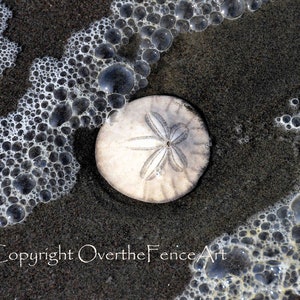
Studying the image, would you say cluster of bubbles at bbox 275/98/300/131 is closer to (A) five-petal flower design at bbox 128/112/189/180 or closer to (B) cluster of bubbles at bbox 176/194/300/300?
(B) cluster of bubbles at bbox 176/194/300/300

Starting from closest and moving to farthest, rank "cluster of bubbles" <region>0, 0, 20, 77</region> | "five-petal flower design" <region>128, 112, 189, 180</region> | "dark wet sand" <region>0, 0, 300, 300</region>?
1. "five-petal flower design" <region>128, 112, 189, 180</region>
2. "dark wet sand" <region>0, 0, 300, 300</region>
3. "cluster of bubbles" <region>0, 0, 20, 77</region>

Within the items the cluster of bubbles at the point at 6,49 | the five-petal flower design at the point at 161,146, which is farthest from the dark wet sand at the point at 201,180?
the five-petal flower design at the point at 161,146

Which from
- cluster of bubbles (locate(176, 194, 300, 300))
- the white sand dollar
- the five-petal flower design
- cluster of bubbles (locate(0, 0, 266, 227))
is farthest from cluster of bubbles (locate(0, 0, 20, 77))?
cluster of bubbles (locate(176, 194, 300, 300))

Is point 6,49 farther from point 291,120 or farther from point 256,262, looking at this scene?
point 256,262

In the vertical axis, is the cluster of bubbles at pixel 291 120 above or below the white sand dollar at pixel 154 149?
above

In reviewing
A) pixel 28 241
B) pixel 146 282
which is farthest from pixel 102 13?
pixel 146 282

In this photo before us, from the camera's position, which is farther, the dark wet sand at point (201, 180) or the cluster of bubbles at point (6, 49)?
Answer: the cluster of bubbles at point (6, 49)

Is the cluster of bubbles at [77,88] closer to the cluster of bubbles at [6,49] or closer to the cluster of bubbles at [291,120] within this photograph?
the cluster of bubbles at [6,49]

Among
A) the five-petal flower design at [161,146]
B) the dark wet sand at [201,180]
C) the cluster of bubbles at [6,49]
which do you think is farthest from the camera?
the cluster of bubbles at [6,49]

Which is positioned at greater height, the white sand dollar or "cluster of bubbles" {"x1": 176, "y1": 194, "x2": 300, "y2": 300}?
the white sand dollar
